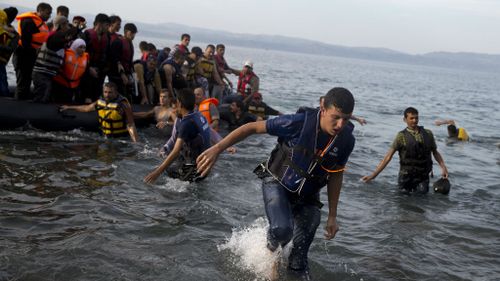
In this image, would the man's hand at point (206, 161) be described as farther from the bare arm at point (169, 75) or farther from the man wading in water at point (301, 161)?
the bare arm at point (169, 75)

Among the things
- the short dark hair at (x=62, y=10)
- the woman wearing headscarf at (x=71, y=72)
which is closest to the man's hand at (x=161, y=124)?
the woman wearing headscarf at (x=71, y=72)

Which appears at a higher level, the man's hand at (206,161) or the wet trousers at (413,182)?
the man's hand at (206,161)

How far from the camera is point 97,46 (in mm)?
11953

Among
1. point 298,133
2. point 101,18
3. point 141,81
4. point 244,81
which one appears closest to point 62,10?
point 101,18

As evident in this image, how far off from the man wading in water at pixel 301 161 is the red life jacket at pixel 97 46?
777cm

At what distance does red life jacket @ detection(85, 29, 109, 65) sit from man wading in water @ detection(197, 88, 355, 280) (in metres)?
7.77

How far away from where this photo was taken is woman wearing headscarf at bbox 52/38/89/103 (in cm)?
1116

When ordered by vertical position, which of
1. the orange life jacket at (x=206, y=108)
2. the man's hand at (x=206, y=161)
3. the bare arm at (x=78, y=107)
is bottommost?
the bare arm at (x=78, y=107)

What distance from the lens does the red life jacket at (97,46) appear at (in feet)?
39.0

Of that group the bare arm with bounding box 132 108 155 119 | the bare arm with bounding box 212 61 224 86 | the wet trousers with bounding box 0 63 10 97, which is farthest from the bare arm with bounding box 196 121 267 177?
the bare arm with bounding box 212 61 224 86

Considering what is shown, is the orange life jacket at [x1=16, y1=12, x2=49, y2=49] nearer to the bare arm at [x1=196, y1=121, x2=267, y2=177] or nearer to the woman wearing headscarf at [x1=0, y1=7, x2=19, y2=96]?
the woman wearing headscarf at [x1=0, y1=7, x2=19, y2=96]

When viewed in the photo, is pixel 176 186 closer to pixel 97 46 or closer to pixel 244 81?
pixel 97 46

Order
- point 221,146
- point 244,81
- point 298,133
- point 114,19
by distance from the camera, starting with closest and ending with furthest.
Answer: point 221,146, point 298,133, point 114,19, point 244,81

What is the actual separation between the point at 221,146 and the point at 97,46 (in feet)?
26.4
